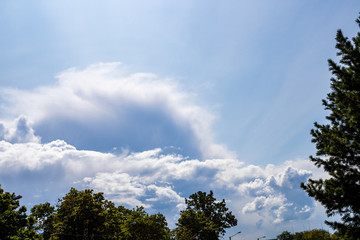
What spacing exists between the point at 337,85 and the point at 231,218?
45773 millimetres

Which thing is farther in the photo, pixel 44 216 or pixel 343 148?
pixel 44 216

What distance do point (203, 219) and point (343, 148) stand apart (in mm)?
41014

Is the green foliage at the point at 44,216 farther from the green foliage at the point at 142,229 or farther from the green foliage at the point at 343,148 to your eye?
the green foliage at the point at 343,148

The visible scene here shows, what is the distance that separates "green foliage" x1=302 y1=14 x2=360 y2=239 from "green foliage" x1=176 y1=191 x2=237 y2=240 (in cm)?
3637

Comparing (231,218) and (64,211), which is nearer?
(64,211)

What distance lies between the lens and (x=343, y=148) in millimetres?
14031

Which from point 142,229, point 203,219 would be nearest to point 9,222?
point 142,229

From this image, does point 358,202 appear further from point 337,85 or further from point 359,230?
point 337,85

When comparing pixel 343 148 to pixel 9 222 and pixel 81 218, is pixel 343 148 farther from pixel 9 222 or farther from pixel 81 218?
pixel 9 222

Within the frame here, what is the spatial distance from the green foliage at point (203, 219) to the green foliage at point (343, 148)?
3637 centimetres

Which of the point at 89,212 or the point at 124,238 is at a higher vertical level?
the point at 89,212

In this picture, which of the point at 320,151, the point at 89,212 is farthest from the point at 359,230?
the point at 89,212

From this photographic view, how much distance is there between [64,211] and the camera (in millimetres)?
29266

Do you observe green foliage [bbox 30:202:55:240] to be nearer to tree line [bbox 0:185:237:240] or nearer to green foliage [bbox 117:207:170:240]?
tree line [bbox 0:185:237:240]
